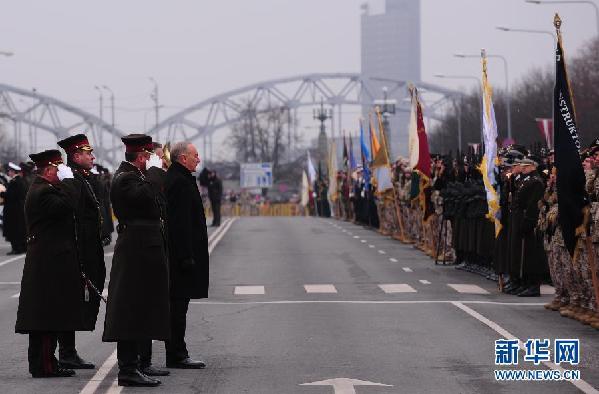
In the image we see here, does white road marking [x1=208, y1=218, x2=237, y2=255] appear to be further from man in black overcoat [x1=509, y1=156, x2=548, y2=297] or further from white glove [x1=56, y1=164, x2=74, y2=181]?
white glove [x1=56, y1=164, x2=74, y2=181]

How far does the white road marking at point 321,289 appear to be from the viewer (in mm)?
21906

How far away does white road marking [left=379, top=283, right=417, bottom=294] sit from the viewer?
21938 millimetres

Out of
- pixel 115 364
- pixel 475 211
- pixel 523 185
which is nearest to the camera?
pixel 115 364

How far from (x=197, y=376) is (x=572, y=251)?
5.46m

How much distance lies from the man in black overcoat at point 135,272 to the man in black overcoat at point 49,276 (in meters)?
0.57

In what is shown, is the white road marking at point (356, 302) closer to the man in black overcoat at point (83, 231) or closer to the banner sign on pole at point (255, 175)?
the man in black overcoat at point (83, 231)

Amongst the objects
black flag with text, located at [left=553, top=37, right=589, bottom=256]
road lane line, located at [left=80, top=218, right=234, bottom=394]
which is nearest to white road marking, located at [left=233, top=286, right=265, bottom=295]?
black flag with text, located at [left=553, top=37, right=589, bottom=256]

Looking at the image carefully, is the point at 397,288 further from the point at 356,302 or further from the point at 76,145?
the point at 76,145

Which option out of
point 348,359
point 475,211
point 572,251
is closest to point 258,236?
point 475,211

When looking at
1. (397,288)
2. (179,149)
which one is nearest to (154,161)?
(179,149)

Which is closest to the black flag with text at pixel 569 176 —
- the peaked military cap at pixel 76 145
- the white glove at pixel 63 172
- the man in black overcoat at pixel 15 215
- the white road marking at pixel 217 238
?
the peaked military cap at pixel 76 145

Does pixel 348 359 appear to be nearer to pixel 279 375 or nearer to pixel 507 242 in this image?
pixel 279 375

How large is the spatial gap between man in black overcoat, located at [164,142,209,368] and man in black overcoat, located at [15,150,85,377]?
2.62 ft

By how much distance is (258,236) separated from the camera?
41.4m
